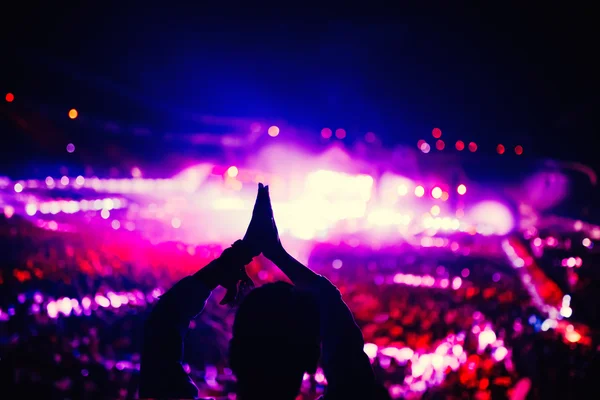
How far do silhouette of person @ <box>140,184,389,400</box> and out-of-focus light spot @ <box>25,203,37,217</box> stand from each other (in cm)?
1917

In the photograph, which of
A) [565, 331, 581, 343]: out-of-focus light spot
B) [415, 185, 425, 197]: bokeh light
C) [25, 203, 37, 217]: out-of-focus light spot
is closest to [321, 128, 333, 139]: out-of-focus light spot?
[415, 185, 425, 197]: bokeh light

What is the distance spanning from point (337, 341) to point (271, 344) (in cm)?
20

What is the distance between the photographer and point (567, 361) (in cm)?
552

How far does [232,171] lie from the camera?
32156 millimetres

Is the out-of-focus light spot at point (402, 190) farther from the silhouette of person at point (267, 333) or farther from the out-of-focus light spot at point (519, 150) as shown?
the silhouette of person at point (267, 333)

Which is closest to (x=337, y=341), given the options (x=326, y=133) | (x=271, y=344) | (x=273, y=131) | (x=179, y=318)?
(x=271, y=344)

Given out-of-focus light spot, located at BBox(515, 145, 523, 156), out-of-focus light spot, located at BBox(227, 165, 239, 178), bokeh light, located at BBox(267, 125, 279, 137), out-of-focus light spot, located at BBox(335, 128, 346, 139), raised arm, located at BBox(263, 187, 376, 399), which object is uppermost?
bokeh light, located at BBox(267, 125, 279, 137)

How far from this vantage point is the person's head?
116 cm

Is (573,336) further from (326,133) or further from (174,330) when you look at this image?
(326,133)

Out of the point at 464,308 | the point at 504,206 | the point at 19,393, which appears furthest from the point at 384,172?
the point at 19,393

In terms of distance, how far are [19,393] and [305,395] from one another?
2.56 metres

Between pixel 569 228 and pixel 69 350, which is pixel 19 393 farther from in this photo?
pixel 569 228

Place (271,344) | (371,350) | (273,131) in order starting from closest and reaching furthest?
1. (271,344)
2. (371,350)
3. (273,131)

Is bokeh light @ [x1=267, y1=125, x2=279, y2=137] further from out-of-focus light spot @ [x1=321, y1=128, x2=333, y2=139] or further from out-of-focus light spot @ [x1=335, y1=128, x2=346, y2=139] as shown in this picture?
out-of-focus light spot @ [x1=335, y1=128, x2=346, y2=139]
